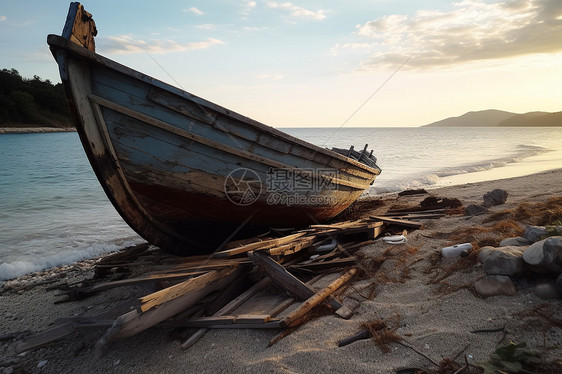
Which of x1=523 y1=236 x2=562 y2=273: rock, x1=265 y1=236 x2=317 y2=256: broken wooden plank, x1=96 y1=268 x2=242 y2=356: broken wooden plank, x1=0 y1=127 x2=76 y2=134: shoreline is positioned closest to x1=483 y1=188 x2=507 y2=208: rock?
x1=265 y1=236 x2=317 y2=256: broken wooden plank

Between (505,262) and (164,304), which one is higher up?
(505,262)

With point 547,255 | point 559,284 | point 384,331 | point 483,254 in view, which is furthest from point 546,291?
point 384,331

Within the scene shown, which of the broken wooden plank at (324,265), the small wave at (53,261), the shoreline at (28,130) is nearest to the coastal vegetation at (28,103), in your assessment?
the shoreline at (28,130)

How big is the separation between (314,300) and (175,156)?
2.69 meters

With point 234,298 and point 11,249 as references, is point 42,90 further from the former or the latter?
point 234,298

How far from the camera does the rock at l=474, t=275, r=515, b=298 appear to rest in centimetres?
312

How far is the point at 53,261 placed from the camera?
7.32 meters

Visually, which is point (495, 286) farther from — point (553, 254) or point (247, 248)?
point (247, 248)

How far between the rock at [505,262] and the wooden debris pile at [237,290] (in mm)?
1536

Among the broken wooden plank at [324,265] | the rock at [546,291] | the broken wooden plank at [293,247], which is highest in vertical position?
the rock at [546,291]

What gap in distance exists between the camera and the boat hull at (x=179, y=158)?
408 cm

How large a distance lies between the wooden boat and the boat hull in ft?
0.04

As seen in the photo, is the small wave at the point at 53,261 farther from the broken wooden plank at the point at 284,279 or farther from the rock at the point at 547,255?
the rock at the point at 547,255

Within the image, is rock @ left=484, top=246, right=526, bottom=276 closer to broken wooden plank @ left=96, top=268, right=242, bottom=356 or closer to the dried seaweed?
the dried seaweed
